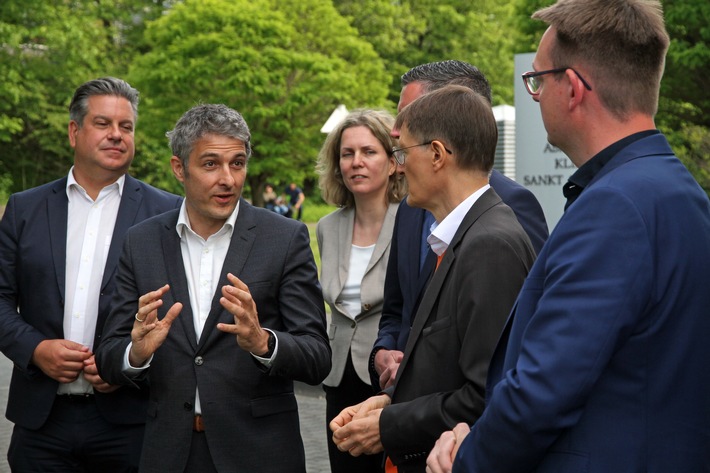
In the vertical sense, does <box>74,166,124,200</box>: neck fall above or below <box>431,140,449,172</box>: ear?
below

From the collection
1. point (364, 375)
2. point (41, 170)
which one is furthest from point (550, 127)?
point (41, 170)

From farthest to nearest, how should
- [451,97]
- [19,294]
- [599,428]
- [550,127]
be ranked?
[19,294] < [451,97] < [550,127] < [599,428]

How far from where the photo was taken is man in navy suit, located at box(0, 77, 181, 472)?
4508mm

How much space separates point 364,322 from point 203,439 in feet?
5.02

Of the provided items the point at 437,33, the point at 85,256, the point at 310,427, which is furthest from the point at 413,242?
the point at 437,33

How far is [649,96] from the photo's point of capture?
2391 mm

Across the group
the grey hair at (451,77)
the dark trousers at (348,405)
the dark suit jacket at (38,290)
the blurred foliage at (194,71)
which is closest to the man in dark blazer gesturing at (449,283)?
the grey hair at (451,77)

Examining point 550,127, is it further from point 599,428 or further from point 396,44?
point 396,44

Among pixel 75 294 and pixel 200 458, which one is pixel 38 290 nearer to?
pixel 75 294

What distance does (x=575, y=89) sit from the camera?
2.39 metres

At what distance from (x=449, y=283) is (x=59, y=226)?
94.8 inches

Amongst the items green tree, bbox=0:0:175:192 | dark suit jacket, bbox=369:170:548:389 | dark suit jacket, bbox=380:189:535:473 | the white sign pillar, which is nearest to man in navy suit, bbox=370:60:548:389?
dark suit jacket, bbox=369:170:548:389

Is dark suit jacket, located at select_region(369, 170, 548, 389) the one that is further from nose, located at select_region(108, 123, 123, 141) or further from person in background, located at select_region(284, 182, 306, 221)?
person in background, located at select_region(284, 182, 306, 221)

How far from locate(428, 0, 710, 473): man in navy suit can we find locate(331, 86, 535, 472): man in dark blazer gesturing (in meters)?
0.51
